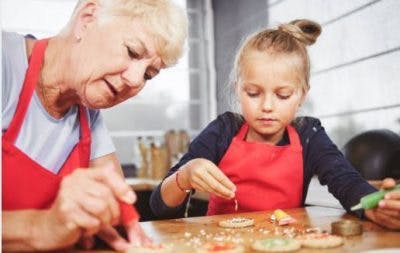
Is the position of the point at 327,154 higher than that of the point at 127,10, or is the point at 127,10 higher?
the point at 127,10

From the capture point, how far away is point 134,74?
1083 millimetres

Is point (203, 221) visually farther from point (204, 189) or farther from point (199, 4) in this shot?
point (199, 4)

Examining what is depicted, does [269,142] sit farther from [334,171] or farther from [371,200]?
[371,200]

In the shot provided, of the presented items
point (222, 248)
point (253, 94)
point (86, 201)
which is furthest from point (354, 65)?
point (86, 201)

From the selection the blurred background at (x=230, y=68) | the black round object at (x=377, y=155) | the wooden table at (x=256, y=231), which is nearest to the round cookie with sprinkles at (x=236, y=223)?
the wooden table at (x=256, y=231)

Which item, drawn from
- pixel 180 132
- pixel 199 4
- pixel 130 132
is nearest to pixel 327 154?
pixel 180 132

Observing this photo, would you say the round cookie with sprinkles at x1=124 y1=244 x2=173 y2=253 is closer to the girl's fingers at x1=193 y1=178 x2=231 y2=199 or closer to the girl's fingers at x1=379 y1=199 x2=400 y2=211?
the girl's fingers at x1=193 y1=178 x2=231 y2=199

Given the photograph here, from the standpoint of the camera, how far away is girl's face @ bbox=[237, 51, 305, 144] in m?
1.45

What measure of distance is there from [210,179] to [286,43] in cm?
65

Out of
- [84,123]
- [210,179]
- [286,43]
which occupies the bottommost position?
[210,179]

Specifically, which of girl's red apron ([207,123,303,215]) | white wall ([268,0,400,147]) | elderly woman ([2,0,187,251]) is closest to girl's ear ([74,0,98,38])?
elderly woman ([2,0,187,251])

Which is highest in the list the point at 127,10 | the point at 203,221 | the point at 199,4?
the point at 199,4

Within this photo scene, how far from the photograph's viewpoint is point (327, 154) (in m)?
1.50

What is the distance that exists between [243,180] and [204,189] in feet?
1.34
